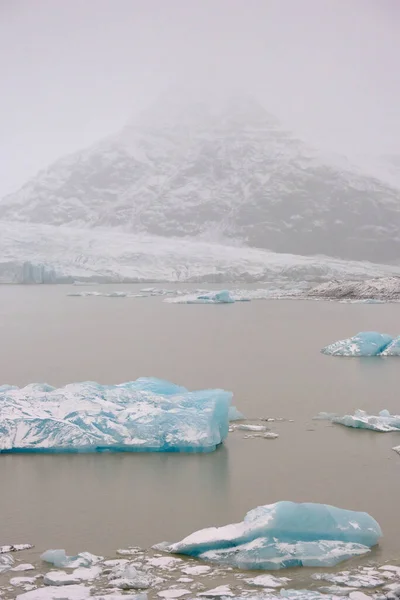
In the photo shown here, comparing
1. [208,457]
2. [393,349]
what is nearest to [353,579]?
[208,457]

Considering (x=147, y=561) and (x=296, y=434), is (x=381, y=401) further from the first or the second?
(x=147, y=561)

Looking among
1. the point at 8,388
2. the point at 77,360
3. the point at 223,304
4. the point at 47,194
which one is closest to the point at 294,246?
the point at 47,194

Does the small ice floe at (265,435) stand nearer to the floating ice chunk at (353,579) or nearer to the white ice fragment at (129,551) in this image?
the white ice fragment at (129,551)

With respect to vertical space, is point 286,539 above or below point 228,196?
below

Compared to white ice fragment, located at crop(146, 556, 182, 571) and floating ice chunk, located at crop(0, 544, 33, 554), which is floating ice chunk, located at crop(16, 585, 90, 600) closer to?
white ice fragment, located at crop(146, 556, 182, 571)

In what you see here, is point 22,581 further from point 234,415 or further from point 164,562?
point 234,415
